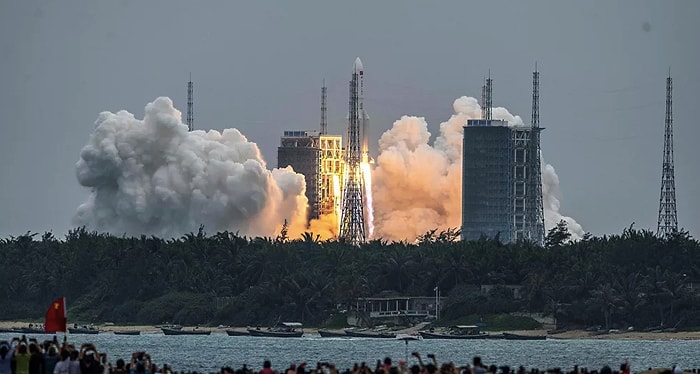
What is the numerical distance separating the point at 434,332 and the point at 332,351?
34.8 m

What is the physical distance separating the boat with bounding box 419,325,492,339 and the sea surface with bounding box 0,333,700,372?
66 centimetres

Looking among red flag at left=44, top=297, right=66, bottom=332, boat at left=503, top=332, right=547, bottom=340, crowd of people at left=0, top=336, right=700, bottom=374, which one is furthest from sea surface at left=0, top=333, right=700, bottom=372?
crowd of people at left=0, top=336, right=700, bottom=374

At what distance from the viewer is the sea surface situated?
14525 cm

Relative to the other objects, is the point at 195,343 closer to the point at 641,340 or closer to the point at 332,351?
the point at 332,351

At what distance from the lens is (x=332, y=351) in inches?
6496

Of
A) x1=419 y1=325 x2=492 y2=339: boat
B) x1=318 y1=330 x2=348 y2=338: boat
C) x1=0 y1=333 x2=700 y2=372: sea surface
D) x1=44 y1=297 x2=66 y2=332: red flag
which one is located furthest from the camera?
x1=318 y1=330 x2=348 y2=338: boat

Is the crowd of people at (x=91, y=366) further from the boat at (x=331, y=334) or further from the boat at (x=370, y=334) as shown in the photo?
the boat at (x=331, y=334)

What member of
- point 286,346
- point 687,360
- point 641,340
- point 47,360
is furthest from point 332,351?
point 47,360

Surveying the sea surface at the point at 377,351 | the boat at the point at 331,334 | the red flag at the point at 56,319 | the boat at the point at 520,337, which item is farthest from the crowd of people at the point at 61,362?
the boat at the point at 331,334

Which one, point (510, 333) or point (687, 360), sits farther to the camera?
point (510, 333)

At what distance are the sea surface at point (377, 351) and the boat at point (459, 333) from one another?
2.15ft

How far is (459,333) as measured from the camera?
7598 inches

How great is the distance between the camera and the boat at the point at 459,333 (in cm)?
19100

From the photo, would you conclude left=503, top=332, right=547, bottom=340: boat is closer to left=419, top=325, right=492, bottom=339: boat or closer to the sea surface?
the sea surface
